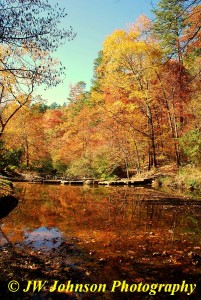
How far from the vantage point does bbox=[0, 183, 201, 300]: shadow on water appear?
462 centimetres

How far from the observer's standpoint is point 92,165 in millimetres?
27203

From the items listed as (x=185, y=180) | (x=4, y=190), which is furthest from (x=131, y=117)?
(x=4, y=190)

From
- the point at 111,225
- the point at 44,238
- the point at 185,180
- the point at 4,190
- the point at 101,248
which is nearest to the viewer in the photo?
the point at 101,248

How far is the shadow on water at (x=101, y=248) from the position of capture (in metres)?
4.62

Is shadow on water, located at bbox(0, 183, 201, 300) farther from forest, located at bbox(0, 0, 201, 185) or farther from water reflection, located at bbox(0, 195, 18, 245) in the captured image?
forest, located at bbox(0, 0, 201, 185)

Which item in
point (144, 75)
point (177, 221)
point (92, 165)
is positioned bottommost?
point (177, 221)

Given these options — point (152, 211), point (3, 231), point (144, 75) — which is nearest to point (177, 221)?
point (152, 211)

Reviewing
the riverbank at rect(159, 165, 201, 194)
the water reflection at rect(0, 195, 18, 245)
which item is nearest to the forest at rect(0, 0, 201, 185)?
the riverbank at rect(159, 165, 201, 194)

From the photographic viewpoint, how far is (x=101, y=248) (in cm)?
623

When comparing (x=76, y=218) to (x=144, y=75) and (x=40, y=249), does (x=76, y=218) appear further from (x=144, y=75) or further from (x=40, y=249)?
(x=144, y=75)

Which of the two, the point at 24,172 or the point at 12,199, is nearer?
the point at 12,199

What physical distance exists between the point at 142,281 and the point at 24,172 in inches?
1055

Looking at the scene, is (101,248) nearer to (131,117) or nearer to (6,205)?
(6,205)

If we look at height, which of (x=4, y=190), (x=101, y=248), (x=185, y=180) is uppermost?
(x=4, y=190)
